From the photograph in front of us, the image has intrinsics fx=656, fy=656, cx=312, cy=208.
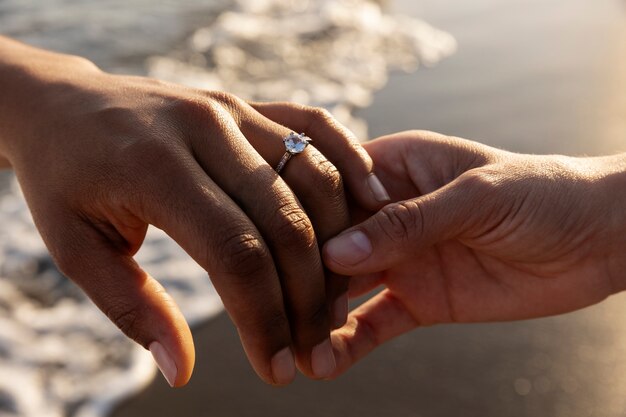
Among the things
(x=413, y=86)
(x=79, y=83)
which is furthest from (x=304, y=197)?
(x=413, y=86)

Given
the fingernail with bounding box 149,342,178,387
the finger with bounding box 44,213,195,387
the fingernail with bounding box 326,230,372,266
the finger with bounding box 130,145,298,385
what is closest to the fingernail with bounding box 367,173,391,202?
the fingernail with bounding box 326,230,372,266

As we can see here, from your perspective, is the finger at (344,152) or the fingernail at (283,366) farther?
the finger at (344,152)

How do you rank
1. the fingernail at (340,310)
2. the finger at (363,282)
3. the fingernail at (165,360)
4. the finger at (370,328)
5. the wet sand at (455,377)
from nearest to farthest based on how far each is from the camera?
the fingernail at (165,360)
the fingernail at (340,310)
the finger at (370,328)
the finger at (363,282)
the wet sand at (455,377)

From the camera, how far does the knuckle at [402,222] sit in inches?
89.6

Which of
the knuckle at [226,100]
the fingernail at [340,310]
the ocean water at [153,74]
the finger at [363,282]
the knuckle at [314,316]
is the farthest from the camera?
the ocean water at [153,74]

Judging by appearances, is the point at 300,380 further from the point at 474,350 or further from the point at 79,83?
the point at 79,83

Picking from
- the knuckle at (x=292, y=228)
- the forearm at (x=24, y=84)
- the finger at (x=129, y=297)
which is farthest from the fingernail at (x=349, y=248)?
the forearm at (x=24, y=84)

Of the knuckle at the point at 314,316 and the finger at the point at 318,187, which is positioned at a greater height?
the finger at the point at 318,187

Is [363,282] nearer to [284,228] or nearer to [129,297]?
[284,228]

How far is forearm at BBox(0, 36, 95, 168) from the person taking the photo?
2410 mm

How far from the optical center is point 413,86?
6.49 metres

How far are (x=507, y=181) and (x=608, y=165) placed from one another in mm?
556

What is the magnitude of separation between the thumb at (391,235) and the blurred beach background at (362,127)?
117cm

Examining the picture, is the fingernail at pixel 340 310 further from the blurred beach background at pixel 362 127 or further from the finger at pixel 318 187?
the blurred beach background at pixel 362 127
